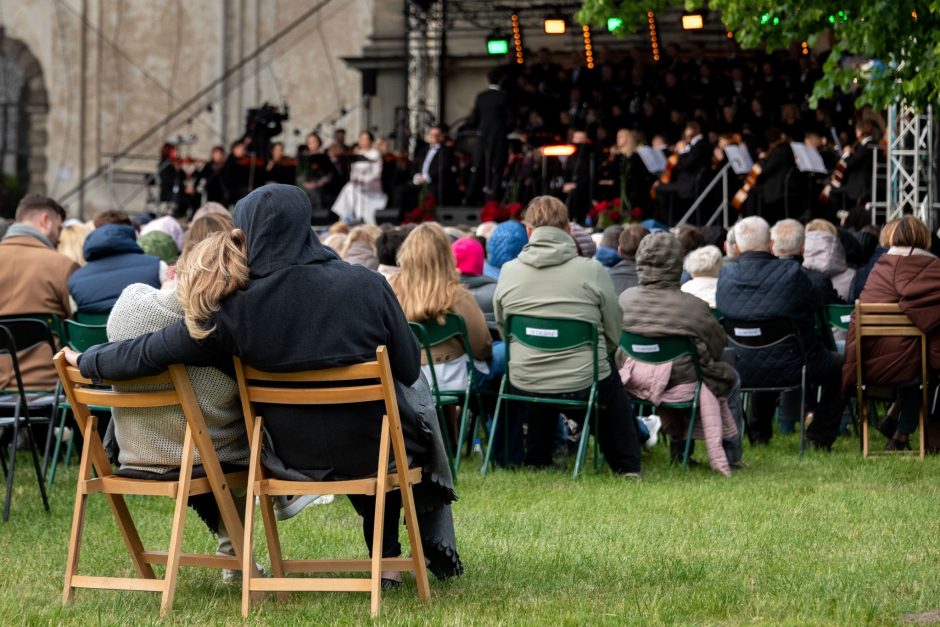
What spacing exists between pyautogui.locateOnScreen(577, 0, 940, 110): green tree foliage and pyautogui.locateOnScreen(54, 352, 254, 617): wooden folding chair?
593 centimetres

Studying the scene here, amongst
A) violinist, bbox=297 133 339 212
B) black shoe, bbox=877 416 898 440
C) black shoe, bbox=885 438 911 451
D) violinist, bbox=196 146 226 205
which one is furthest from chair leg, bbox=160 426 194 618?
violinist, bbox=196 146 226 205

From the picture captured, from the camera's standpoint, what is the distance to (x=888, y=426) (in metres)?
9.48

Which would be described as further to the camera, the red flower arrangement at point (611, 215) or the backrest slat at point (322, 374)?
the red flower arrangement at point (611, 215)

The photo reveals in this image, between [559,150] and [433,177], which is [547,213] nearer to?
[559,150]

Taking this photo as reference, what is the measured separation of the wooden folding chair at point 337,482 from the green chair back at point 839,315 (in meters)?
5.43

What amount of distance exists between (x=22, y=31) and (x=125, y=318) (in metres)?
28.4

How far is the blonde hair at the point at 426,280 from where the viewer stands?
316 inches

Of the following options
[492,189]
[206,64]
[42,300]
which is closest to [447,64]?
[492,189]

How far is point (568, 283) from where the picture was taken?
26.7ft

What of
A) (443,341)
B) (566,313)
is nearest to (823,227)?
(566,313)

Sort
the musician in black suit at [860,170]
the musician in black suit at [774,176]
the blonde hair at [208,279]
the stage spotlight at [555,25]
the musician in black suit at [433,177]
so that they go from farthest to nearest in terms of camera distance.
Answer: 1. the stage spotlight at [555,25]
2. the musician in black suit at [433,177]
3. the musician in black suit at [774,176]
4. the musician in black suit at [860,170]
5. the blonde hair at [208,279]

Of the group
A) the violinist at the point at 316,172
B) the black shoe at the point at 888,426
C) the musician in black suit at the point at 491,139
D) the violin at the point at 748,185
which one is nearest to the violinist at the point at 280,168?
the violinist at the point at 316,172

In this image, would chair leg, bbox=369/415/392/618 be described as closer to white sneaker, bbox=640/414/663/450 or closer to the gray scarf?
white sneaker, bbox=640/414/663/450

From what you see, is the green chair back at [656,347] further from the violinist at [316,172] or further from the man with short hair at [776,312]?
the violinist at [316,172]
